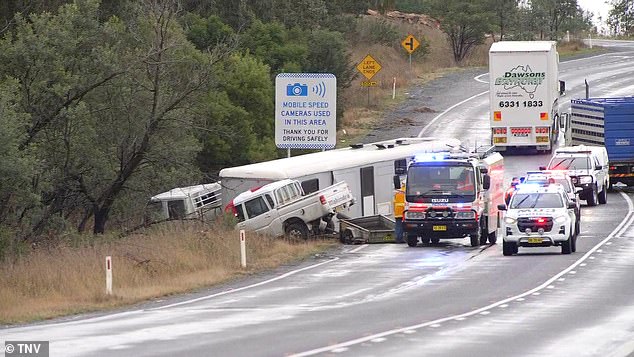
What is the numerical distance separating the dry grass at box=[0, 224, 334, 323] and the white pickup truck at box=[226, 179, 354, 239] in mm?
683

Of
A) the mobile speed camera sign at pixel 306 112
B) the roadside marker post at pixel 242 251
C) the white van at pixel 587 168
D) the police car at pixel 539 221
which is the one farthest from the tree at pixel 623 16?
the roadside marker post at pixel 242 251

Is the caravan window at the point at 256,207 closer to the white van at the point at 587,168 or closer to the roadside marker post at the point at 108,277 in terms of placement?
the roadside marker post at the point at 108,277

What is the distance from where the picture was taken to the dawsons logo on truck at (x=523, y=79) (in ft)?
173

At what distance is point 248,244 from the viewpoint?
1318 inches

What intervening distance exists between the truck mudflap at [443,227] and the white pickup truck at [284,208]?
2.94 metres

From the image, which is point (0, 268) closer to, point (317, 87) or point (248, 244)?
point (248, 244)

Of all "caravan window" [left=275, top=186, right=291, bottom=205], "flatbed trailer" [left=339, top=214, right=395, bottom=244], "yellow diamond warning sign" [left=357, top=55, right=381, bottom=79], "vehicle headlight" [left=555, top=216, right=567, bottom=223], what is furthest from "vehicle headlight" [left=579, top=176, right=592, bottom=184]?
"yellow diamond warning sign" [left=357, top=55, right=381, bottom=79]

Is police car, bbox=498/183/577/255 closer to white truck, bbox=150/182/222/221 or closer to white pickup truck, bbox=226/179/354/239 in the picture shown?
white pickup truck, bbox=226/179/354/239

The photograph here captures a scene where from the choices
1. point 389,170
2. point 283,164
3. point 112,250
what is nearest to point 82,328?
point 112,250

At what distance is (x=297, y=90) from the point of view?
43.8 m

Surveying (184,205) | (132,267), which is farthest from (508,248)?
(184,205)

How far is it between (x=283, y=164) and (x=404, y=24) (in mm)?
57675

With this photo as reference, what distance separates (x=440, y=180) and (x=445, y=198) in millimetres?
527

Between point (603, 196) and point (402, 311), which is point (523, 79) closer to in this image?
point (603, 196)
